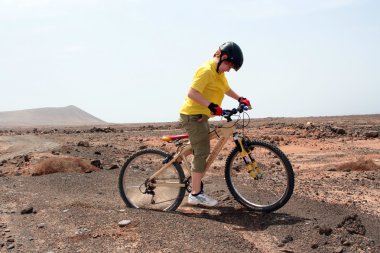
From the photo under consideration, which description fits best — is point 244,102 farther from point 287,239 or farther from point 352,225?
point 352,225

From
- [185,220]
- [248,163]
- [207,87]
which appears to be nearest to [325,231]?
[248,163]

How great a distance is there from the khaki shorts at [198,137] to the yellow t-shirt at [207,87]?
86mm

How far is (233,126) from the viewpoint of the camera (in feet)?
19.7

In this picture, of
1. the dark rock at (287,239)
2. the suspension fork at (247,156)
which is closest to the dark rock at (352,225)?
the dark rock at (287,239)

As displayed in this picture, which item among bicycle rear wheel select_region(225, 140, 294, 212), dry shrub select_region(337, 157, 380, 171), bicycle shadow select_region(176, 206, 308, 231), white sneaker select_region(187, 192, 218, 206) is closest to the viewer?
bicycle shadow select_region(176, 206, 308, 231)

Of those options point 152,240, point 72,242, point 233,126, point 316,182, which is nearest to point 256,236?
point 152,240

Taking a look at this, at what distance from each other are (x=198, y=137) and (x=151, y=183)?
1066mm

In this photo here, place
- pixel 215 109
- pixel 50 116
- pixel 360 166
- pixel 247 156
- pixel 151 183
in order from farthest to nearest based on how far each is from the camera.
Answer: pixel 50 116 → pixel 360 166 → pixel 151 183 → pixel 247 156 → pixel 215 109

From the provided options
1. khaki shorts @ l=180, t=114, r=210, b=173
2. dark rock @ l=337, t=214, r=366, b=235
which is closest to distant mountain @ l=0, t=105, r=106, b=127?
khaki shorts @ l=180, t=114, r=210, b=173

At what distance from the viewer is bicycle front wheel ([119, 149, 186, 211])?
6.32 metres

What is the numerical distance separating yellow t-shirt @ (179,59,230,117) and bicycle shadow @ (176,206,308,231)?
1303mm

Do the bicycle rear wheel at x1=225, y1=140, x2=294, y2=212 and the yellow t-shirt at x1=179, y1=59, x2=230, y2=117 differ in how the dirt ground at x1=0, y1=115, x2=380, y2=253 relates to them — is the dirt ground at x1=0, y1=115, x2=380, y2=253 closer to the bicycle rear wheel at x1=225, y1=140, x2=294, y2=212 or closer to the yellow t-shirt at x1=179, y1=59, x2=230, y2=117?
the bicycle rear wheel at x1=225, y1=140, x2=294, y2=212

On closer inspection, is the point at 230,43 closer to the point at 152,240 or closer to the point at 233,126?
the point at 233,126

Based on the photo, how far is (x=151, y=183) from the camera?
6465 mm
